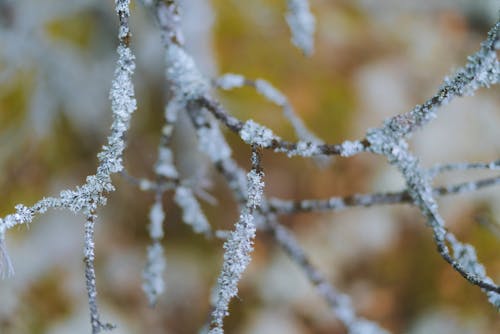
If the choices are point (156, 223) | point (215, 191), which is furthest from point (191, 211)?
point (215, 191)

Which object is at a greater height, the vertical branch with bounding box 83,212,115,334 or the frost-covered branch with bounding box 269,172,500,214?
the frost-covered branch with bounding box 269,172,500,214

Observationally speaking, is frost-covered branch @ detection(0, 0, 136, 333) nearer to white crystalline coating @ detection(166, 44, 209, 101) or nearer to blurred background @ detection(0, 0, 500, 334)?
white crystalline coating @ detection(166, 44, 209, 101)

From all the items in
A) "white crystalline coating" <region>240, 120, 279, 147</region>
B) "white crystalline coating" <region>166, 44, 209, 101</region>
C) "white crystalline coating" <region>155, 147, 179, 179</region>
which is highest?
"white crystalline coating" <region>166, 44, 209, 101</region>

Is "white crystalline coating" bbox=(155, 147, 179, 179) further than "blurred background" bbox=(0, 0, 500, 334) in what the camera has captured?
No

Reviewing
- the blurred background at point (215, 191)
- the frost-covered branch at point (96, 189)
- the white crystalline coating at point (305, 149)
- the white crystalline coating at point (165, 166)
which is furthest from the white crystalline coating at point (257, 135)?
the blurred background at point (215, 191)

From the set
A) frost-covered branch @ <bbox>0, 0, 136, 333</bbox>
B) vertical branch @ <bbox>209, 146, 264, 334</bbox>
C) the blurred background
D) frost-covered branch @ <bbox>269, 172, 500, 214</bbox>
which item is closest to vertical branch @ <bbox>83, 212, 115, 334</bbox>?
frost-covered branch @ <bbox>0, 0, 136, 333</bbox>

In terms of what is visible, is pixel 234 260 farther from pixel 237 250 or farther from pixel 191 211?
pixel 191 211
